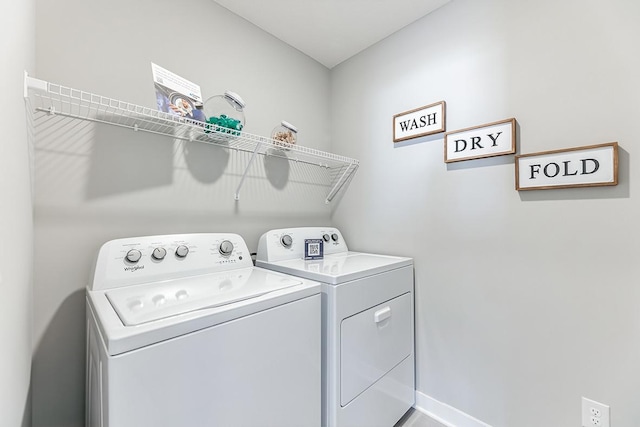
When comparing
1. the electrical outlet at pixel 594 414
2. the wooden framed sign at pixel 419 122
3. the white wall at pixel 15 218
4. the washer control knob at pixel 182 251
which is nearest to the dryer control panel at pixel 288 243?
the washer control knob at pixel 182 251

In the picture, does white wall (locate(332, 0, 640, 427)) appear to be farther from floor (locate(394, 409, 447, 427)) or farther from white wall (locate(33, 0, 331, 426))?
white wall (locate(33, 0, 331, 426))

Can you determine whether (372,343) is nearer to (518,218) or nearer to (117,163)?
(518,218)

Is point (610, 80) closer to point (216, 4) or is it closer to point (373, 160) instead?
point (373, 160)

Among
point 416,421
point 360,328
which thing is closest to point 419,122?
point 360,328

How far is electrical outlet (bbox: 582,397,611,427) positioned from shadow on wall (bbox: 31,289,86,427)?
83.3 inches

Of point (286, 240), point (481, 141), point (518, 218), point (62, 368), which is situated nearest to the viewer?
point (62, 368)

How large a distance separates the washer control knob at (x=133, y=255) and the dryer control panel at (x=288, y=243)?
2.08 ft

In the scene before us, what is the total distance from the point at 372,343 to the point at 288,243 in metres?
0.73

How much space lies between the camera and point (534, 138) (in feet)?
4.32

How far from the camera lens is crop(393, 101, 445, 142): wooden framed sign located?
164 cm

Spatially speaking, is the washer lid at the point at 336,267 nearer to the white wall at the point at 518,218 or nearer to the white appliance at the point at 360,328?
the white appliance at the point at 360,328

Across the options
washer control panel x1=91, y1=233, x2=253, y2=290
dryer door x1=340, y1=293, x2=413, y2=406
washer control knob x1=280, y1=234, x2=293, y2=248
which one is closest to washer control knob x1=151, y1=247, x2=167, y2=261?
washer control panel x1=91, y1=233, x2=253, y2=290

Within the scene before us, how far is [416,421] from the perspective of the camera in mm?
1618

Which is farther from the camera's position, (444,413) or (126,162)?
(444,413)
